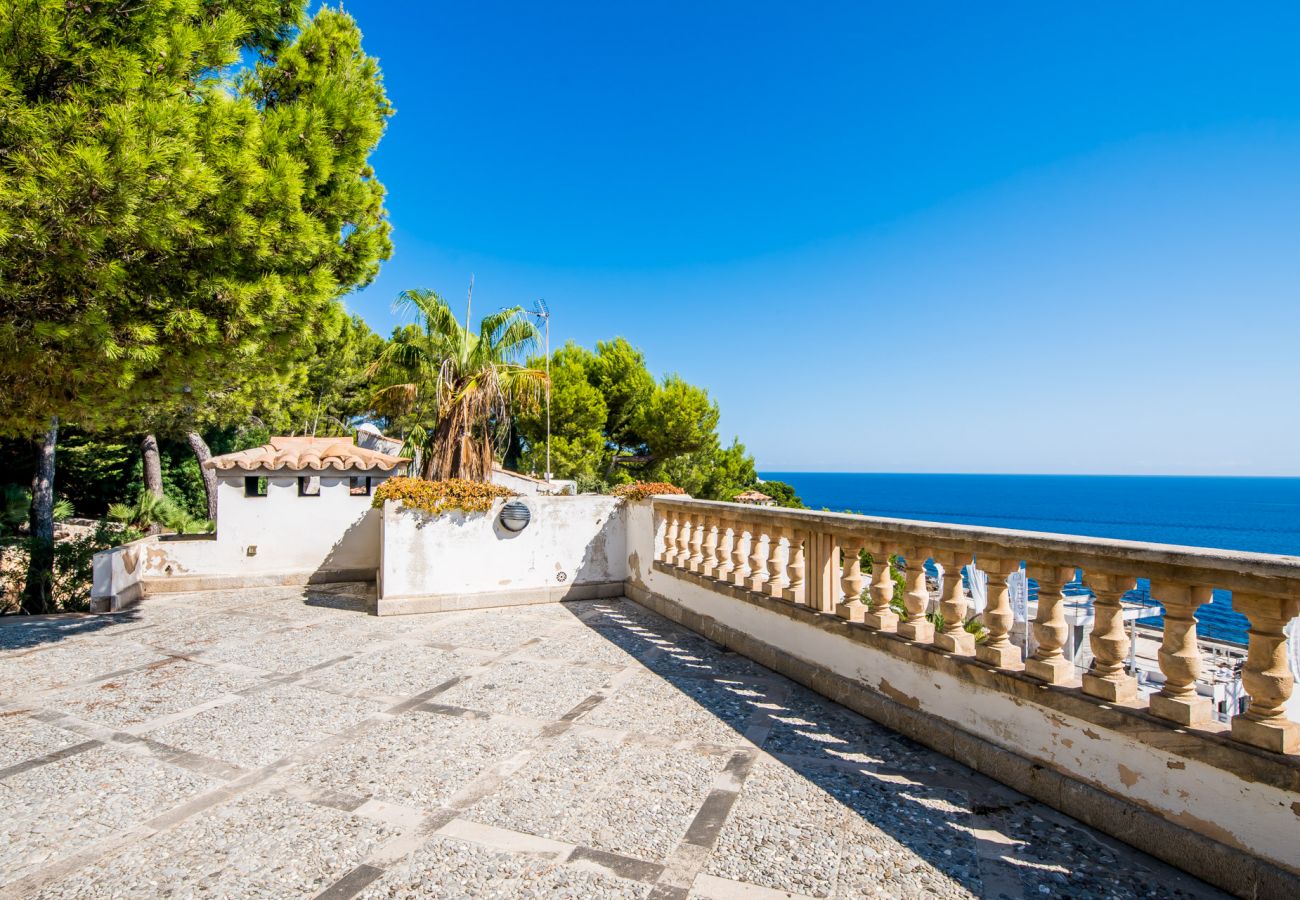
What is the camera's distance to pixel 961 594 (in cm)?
371

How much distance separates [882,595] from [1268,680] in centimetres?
194

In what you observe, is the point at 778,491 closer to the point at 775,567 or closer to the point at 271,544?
the point at 271,544

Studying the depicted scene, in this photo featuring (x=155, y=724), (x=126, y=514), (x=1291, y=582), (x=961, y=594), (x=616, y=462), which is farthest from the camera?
(x=616, y=462)

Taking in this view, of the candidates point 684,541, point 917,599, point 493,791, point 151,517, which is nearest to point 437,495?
point 684,541

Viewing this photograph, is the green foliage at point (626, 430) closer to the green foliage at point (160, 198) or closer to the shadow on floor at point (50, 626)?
the shadow on floor at point (50, 626)

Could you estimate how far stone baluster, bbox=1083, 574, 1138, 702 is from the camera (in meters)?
2.86

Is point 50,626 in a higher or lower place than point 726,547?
lower

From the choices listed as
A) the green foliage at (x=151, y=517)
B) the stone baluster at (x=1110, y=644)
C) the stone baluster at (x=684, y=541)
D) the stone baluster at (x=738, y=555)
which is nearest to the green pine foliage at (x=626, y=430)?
the green foliage at (x=151, y=517)

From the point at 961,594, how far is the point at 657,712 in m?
2.11

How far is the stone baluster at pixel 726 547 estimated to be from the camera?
5.93 metres

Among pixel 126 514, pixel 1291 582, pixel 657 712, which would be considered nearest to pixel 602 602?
pixel 657 712

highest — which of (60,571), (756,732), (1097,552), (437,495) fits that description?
(437,495)

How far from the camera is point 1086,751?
9.59ft

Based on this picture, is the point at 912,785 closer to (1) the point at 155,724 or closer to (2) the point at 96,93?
(1) the point at 155,724
